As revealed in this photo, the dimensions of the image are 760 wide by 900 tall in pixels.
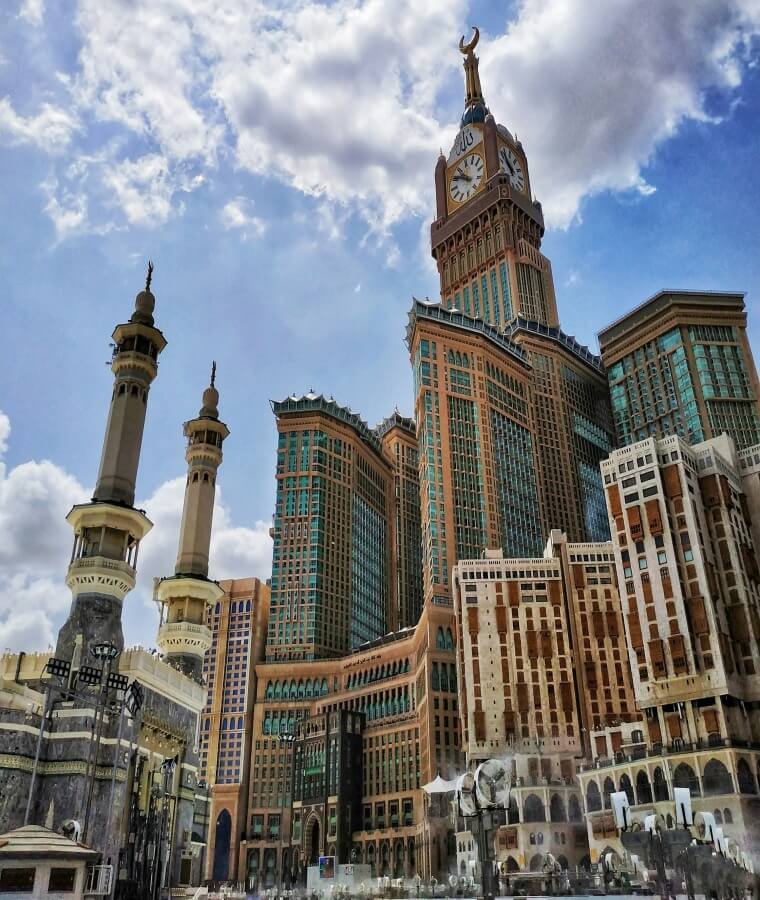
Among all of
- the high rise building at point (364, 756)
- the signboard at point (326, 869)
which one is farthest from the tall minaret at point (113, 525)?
the high rise building at point (364, 756)

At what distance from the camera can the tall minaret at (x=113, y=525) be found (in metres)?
80.6

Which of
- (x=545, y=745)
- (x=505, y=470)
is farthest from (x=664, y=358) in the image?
(x=545, y=745)

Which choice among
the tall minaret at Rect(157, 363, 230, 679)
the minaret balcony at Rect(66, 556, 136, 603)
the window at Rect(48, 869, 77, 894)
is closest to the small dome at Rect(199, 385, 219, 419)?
the tall minaret at Rect(157, 363, 230, 679)

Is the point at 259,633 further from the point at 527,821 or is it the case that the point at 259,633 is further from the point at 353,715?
the point at 527,821

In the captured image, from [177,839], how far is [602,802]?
48.5 m

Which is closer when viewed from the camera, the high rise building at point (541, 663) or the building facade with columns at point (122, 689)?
the building facade with columns at point (122, 689)

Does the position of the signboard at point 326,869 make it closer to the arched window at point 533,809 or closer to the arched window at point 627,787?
the arched window at point 533,809

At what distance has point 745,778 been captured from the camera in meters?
80.1

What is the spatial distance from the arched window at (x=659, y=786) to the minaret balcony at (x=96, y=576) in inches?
2348

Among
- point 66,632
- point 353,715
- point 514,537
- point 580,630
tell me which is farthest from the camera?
point 514,537

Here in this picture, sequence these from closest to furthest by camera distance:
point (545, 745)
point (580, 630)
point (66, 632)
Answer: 1. point (66, 632)
2. point (545, 745)
3. point (580, 630)

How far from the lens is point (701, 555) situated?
9306 cm

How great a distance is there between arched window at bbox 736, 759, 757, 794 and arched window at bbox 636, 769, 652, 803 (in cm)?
948

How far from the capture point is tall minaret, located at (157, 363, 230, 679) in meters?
101
